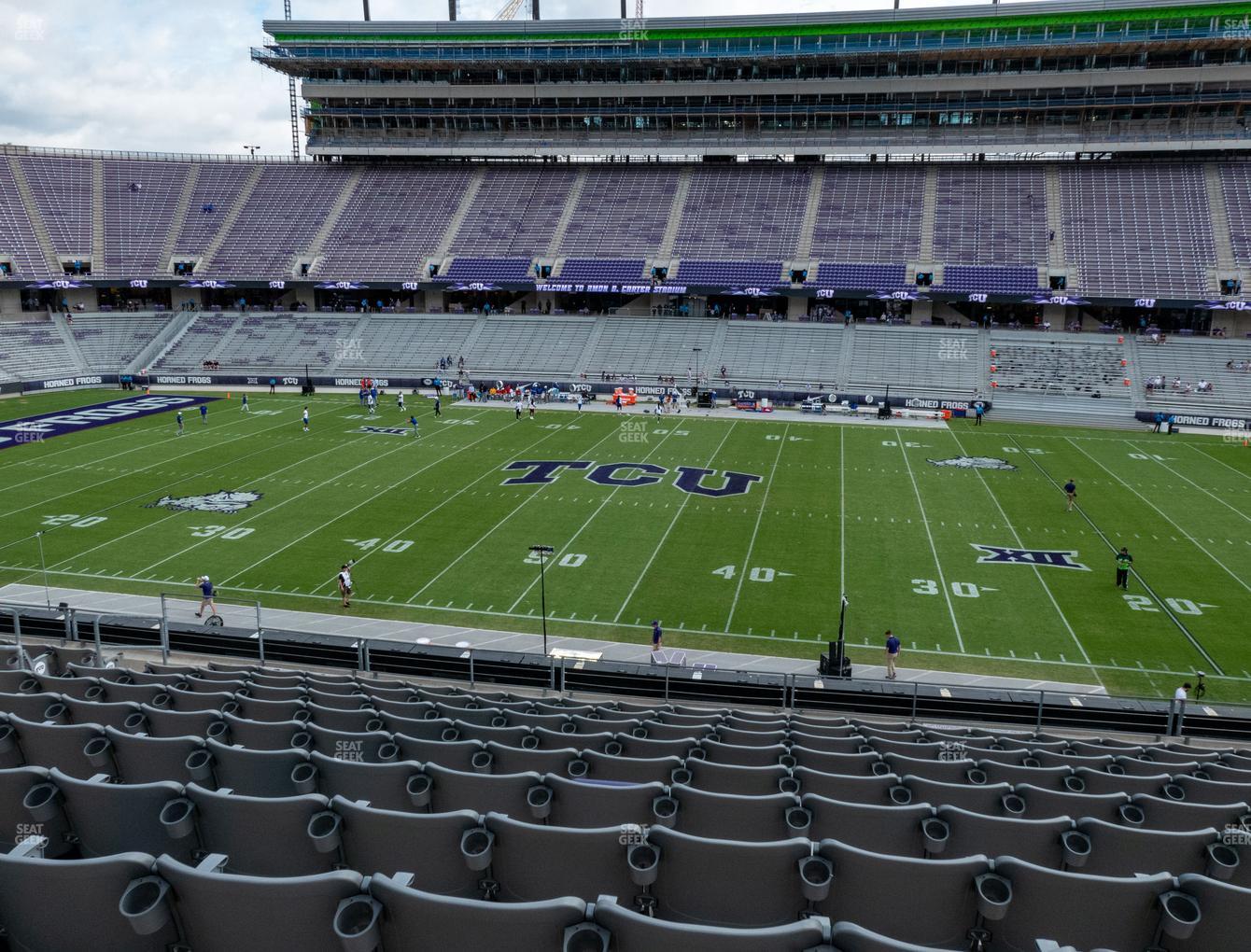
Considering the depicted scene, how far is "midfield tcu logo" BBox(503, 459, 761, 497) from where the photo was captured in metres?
31.4

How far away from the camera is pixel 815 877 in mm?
4129

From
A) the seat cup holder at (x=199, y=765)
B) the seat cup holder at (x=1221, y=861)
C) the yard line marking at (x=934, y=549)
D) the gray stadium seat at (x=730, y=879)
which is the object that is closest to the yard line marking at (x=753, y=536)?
the yard line marking at (x=934, y=549)

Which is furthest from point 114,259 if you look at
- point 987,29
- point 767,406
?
point 987,29

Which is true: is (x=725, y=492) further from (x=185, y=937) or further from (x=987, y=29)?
(x=987, y=29)

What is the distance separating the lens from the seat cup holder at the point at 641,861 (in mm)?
4105

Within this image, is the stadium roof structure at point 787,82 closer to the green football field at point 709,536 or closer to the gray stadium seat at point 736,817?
the green football field at point 709,536

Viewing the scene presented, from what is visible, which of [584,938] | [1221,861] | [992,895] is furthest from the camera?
[1221,861]

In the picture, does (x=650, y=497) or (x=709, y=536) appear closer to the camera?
(x=709, y=536)

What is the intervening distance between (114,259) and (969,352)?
63867mm

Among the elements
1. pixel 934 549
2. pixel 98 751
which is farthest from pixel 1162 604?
pixel 98 751

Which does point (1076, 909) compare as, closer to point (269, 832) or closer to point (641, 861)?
point (641, 861)

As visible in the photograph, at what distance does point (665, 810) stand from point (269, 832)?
2369 mm

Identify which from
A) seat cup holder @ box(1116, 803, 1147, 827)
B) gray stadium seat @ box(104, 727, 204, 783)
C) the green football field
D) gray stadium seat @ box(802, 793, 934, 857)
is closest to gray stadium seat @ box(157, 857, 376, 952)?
gray stadium seat @ box(104, 727, 204, 783)

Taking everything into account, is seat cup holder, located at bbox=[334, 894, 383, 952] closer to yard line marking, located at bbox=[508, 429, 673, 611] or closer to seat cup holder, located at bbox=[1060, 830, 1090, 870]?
seat cup holder, located at bbox=[1060, 830, 1090, 870]
